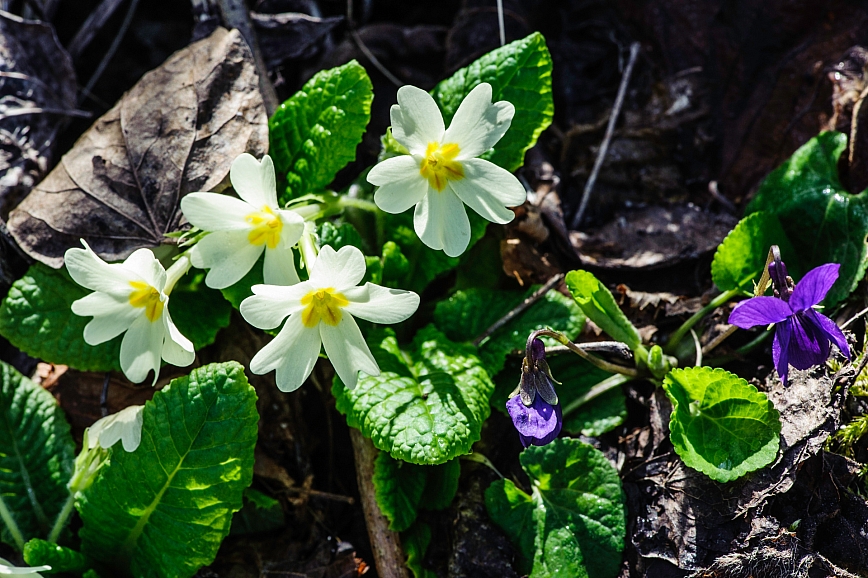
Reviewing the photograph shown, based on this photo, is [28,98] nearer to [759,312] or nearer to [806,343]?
[759,312]

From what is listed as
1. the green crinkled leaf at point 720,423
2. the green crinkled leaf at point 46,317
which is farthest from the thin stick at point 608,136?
the green crinkled leaf at point 46,317

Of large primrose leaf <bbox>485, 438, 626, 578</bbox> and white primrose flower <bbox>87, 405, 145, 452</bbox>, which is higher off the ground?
white primrose flower <bbox>87, 405, 145, 452</bbox>

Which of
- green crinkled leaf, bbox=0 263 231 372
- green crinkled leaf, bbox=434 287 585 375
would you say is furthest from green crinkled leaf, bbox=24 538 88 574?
green crinkled leaf, bbox=434 287 585 375

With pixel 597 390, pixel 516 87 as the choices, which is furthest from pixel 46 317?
pixel 597 390

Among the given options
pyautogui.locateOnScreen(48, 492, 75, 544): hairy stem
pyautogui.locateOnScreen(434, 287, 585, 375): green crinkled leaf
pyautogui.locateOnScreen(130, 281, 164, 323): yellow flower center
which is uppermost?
pyautogui.locateOnScreen(130, 281, 164, 323): yellow flower center

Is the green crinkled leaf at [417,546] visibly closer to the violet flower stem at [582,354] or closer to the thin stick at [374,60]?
the violet flower stem at [582,354]

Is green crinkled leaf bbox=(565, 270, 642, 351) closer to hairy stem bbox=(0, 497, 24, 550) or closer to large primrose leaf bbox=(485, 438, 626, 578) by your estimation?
large primrose leaf bbox=(485, 438, 626, 578)

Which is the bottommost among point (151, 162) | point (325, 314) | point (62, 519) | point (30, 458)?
point (62, 519)
